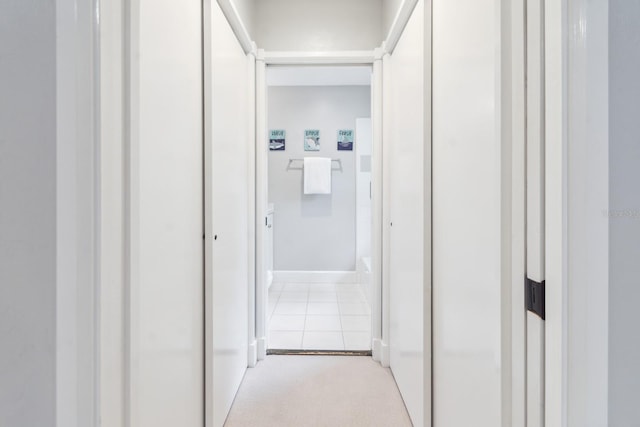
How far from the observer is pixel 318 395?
186cm

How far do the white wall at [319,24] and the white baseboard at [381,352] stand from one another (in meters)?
1.92

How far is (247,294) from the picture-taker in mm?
2092

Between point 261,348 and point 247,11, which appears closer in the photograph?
Result: point 247,11

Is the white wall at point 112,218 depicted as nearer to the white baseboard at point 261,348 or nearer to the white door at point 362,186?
the white baseboard at point 261,348

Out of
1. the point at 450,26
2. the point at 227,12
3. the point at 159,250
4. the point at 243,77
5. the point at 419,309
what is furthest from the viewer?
the point at 243,77

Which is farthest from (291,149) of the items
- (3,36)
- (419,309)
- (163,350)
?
(3,36)

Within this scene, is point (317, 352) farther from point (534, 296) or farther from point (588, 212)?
point (588, 212)

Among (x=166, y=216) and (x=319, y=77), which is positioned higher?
(x=319, y=77)

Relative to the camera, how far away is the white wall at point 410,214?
1.40 meters

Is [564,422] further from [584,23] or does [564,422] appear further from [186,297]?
[186,297]

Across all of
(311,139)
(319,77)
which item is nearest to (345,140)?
(311,139)

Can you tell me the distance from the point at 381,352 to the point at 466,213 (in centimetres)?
144

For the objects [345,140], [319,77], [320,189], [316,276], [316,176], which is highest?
[319,77]

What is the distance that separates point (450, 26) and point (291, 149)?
3.10m
